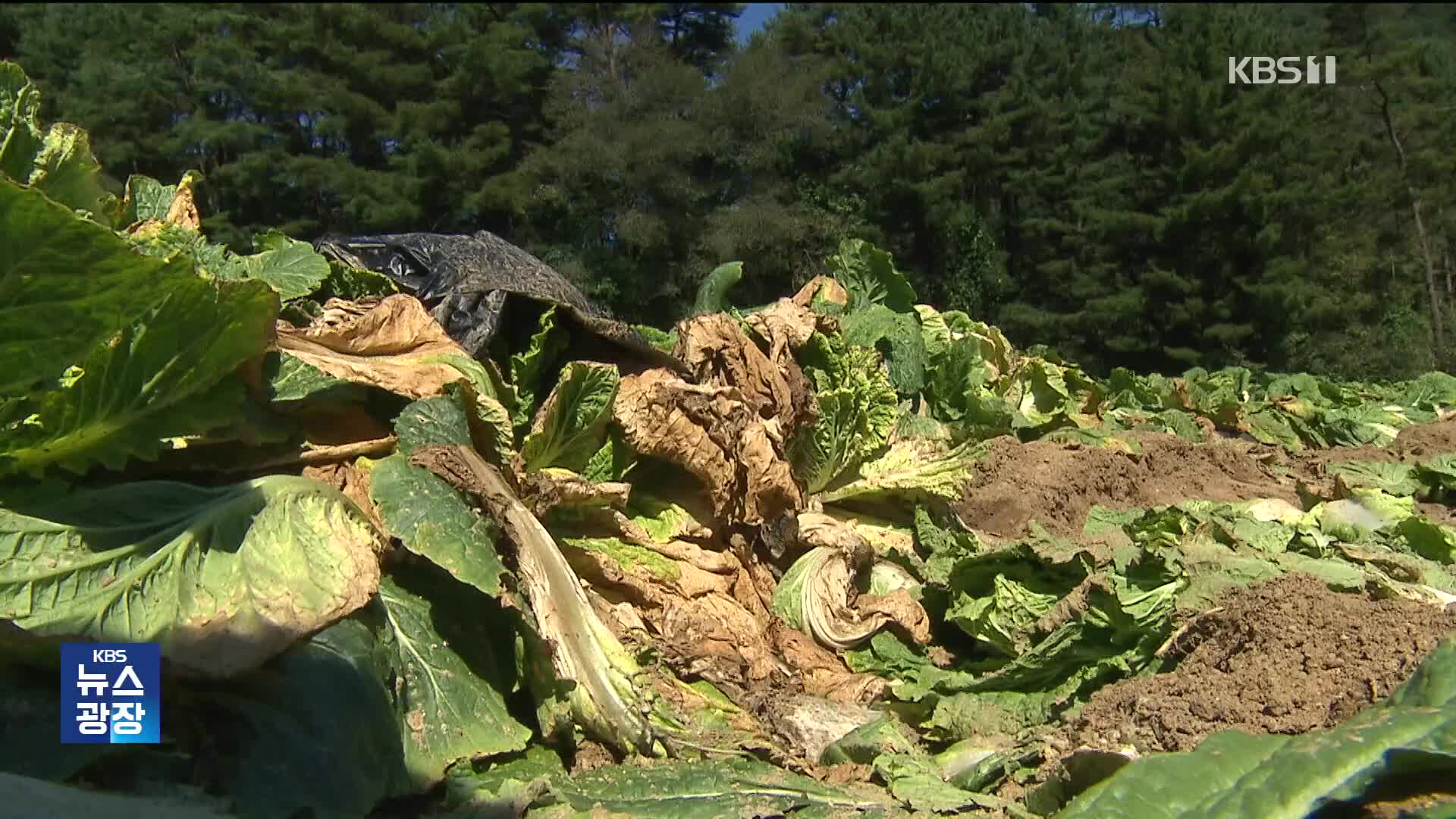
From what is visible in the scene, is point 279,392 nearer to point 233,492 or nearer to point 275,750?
point 233,492

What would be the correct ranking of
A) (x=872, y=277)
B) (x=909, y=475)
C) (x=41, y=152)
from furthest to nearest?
(x=872, y=277) < (x=909, y=475) < (x=41, y=152)

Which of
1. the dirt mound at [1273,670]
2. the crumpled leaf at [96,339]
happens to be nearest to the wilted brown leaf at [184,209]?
the crumpled leaf at [96,339]

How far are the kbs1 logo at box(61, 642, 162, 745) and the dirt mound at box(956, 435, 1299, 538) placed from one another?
11.6ft

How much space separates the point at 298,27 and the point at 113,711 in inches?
986

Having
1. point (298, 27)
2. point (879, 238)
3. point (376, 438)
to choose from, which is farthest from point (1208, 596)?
point (298, 27)

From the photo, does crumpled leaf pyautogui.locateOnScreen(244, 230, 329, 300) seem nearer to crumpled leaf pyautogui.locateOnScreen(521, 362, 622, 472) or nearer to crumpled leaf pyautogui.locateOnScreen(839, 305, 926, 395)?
crumpled leaf pyautogui.locateOnScreen(521, 362, 622, 472)

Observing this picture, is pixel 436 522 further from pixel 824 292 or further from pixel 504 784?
pixel 824 292

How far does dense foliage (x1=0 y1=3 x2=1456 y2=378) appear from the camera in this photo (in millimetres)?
21547

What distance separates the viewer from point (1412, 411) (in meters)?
8.72

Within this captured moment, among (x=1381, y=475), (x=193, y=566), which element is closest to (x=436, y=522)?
(x=193, y=566)

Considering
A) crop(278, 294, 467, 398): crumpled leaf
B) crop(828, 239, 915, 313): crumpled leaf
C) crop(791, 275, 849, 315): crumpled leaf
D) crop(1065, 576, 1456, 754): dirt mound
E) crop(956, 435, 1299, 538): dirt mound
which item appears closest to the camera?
crop(1065, 576, 1456, 754): dirt mound

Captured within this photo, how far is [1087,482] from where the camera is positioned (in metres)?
5.11

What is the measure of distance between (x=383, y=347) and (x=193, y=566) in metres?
1.07

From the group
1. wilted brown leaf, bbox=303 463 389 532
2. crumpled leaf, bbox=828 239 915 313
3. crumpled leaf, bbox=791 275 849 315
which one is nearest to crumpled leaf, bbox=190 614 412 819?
wilted brown leaf, bbox=303 463 389 532
